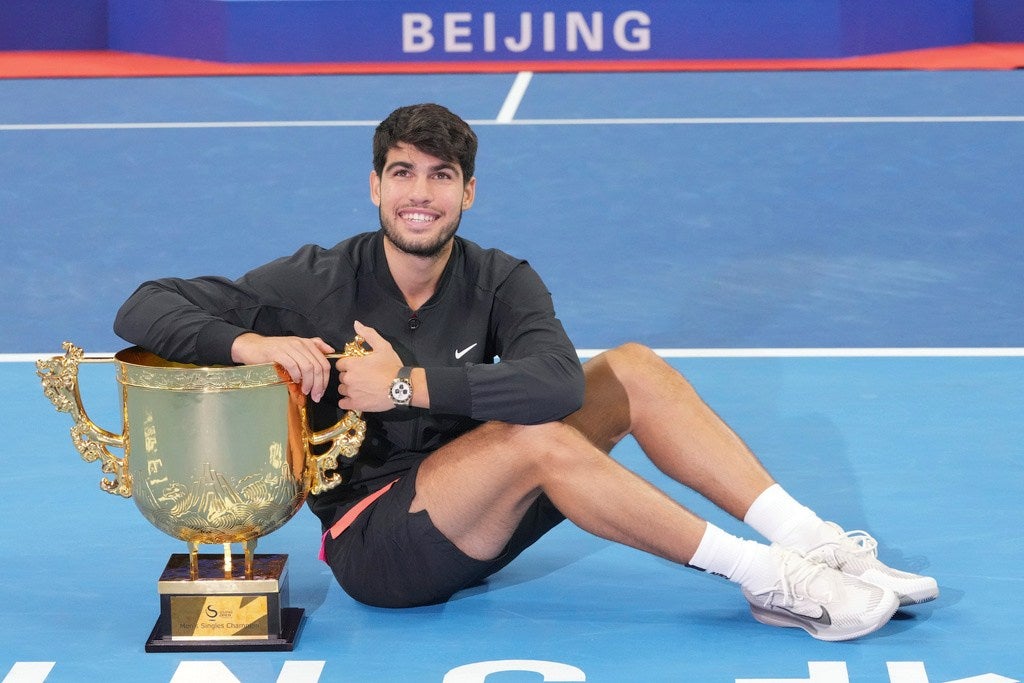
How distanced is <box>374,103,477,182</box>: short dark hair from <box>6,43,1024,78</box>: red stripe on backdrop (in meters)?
7.30

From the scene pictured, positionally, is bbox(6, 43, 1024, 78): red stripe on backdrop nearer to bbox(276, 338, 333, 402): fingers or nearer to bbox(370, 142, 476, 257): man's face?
bbox(370, 142, 476, 257): man's face

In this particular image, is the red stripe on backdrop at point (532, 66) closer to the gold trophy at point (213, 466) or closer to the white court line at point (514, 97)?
the white court line at point (514, 97)

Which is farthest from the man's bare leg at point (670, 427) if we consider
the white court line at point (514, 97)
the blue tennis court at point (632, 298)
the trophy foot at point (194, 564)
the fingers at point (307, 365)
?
the white court line at point (514, 97)

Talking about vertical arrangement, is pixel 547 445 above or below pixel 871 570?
above

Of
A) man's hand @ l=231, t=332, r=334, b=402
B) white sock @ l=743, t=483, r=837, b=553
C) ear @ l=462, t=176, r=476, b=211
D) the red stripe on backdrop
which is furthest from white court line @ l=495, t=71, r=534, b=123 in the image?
man's hand @ l=231, t=332, r=334, b=402

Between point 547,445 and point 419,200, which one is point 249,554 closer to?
point 547,445

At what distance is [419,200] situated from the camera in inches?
155

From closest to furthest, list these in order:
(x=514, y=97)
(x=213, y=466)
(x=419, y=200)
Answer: (x=213, y=466) < (x=419, y=200) < (x=514, y=97)

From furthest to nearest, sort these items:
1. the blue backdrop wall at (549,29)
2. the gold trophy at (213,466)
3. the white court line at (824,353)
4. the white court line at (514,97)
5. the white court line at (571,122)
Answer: the blue backdrop wall at (549,29) → the white court line at (514,97) → the white court line at (571,122) → the white court line at (824,353) → the gold trophy at (213,466)

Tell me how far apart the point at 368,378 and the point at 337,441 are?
7.6 inches

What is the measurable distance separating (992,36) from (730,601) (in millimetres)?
8975

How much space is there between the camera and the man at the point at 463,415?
3729 millimetres

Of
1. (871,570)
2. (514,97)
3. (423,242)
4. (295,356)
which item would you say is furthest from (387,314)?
(514,97)

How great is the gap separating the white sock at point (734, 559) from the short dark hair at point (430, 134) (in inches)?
39.2
